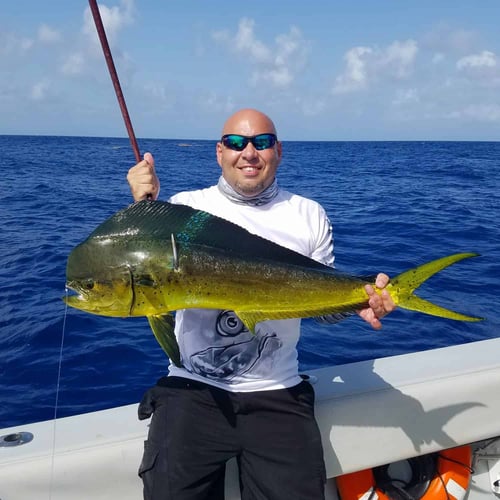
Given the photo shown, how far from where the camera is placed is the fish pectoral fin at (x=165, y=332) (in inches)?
81.0

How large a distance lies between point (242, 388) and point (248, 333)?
254 mm

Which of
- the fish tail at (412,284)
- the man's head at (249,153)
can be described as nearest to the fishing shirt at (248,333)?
the man's head at (249,153)

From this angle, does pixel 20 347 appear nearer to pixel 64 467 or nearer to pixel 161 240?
Answer: pixel 64 467

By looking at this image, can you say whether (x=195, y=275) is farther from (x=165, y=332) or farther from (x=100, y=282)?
(x=100, y=282)

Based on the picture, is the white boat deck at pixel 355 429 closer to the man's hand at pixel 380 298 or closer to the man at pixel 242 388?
the man at pixel 242 388

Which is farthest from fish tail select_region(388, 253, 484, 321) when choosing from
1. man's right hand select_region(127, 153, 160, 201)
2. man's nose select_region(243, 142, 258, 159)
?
man's right hand select_region(127, 153, 160, 201)

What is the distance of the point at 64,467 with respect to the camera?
2.50m

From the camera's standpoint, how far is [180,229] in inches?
82.7

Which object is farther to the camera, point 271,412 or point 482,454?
point 482,454

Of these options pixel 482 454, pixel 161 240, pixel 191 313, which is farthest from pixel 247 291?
pixel 482 454

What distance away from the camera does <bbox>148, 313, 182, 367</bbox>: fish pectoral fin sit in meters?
2.06

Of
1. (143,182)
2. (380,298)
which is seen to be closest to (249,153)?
(143,182)

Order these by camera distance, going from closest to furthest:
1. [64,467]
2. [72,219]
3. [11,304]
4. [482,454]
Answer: [64,467], [482,454], [11,304], [72,219]

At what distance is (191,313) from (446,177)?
26.0m
